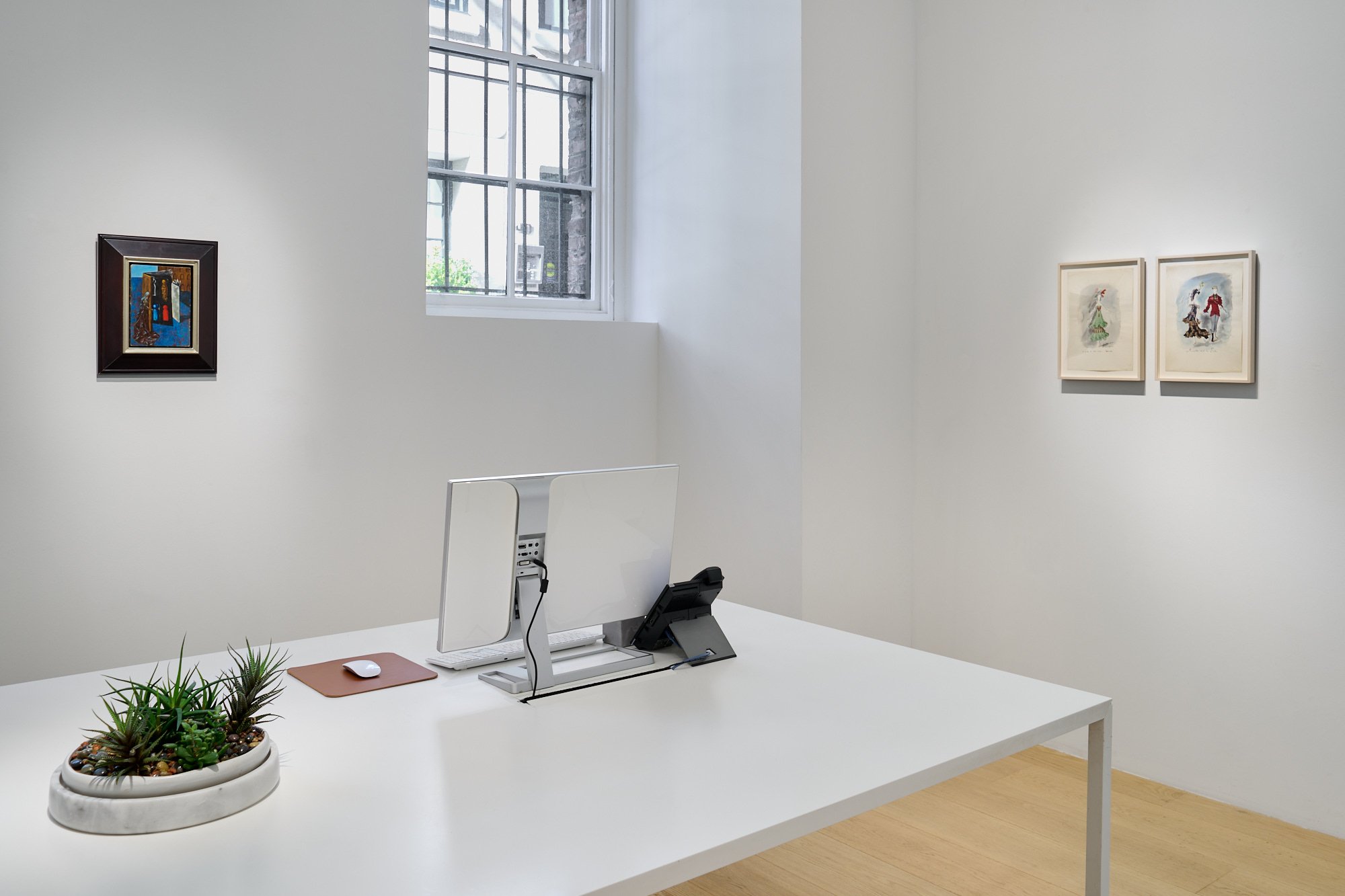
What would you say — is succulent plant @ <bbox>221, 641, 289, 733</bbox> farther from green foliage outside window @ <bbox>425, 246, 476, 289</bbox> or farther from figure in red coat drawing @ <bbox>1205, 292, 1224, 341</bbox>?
figure in red coat drawing @ <bbox>1205, 292, 1224, 341</bbox>

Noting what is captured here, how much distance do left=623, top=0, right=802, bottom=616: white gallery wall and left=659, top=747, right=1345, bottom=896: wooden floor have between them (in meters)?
0.87

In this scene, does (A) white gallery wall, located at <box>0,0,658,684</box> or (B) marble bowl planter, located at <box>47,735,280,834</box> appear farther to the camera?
(A) white gallery wall, located at <box>0,0,658,684</box>

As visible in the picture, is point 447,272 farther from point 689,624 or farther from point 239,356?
point 689,624

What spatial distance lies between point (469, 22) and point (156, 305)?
5.67 ft

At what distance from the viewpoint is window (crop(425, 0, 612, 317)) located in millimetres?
3902

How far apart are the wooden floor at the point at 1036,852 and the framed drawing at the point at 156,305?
2.21 m

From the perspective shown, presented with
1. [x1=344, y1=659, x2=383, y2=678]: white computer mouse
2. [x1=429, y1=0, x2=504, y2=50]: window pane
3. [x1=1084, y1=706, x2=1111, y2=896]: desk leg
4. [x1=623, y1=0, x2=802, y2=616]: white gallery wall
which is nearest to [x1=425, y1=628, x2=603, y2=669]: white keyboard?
[x1=344, y1=659, x2=383, y2=678]: white computer mouse

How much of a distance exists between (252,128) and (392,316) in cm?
76

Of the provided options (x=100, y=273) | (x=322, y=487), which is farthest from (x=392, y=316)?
(x=100, y=273)

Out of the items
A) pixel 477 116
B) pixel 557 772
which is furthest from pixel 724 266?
pixel 557 772

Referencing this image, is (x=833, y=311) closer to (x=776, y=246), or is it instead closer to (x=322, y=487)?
(x=776, y=246)

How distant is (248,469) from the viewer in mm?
3287

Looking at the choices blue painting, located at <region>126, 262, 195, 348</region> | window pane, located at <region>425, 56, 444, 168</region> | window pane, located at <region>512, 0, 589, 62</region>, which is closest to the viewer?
blue painting, located at <region>126, 262, 195, 348</region>

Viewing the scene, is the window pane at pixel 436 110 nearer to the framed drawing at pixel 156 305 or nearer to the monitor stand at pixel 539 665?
the framed drawing at pixel 156 305
